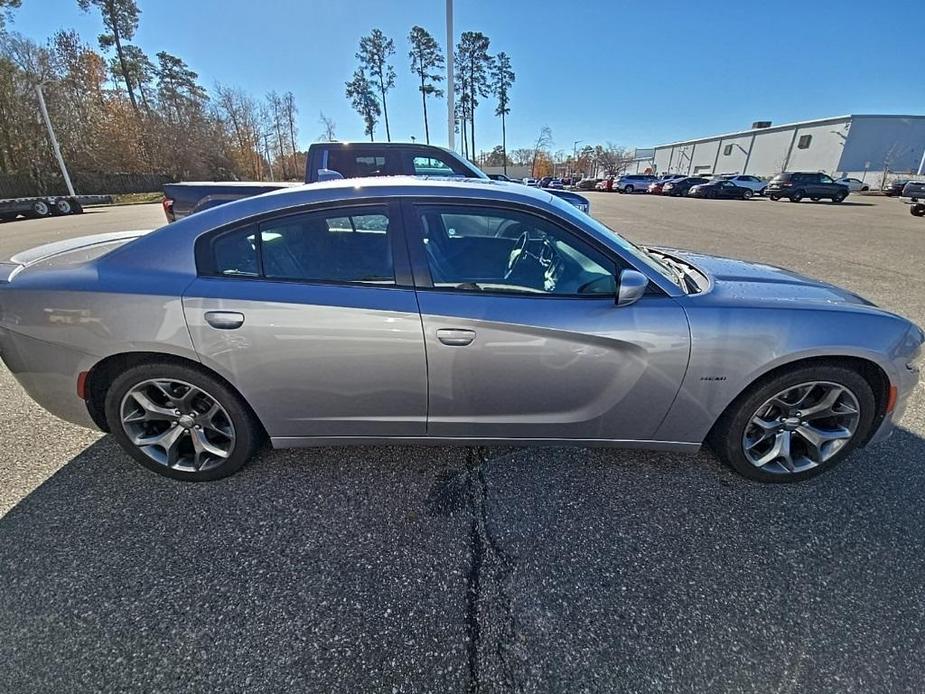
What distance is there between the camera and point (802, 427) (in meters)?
2.23

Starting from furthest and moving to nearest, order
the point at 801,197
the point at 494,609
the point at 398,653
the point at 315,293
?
the point at 801,197 < the point at 315,293 < the point at 494,609 < the point at 398,653

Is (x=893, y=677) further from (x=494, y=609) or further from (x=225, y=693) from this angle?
(x=225, y=693)

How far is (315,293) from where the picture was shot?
6.50ft

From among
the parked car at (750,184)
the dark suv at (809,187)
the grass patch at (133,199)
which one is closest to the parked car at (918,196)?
the dark suv at (809,187)

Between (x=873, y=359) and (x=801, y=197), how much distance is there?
32.9 meters

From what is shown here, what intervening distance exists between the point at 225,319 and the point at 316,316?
0.44m

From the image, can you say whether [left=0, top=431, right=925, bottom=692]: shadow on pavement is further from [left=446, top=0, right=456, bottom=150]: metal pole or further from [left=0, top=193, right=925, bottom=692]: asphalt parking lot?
[left=446, top=0, right=456, bottom=150]: metal pole

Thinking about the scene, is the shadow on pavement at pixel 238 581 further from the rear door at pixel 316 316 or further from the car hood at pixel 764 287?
the car hood at pixel 764 287

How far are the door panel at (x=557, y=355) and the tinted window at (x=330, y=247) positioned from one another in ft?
1.11

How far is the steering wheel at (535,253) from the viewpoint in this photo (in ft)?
7.17

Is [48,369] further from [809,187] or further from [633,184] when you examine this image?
[633,184]

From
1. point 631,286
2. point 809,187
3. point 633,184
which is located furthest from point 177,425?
point 633,184

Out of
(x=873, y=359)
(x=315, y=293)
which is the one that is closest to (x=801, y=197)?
(x=873, y=359)

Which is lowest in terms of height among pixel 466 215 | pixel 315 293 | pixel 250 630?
pixel 250 630
